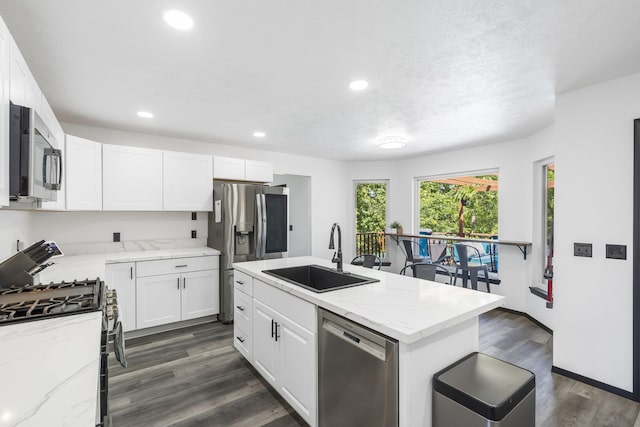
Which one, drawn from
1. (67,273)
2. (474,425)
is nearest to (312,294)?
(474,425)

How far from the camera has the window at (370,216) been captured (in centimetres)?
608

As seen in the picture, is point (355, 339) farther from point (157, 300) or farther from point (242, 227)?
point (157, 300)

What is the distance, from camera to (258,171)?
4465 mm

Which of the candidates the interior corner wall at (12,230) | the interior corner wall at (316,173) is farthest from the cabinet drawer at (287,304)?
the interior corner wall at (316,173)

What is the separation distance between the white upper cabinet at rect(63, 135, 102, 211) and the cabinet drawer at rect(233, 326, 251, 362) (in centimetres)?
201

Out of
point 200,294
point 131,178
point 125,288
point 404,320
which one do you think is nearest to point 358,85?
point 404,320

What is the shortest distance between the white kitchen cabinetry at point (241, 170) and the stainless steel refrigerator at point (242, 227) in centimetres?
19

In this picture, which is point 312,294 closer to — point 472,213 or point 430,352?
point 430,352

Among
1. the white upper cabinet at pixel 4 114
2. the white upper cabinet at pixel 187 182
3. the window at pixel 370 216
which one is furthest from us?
the window at pixel 370 216

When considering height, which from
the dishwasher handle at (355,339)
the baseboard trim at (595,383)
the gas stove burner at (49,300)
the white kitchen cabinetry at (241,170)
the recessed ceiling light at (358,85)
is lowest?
the baseboard trim at (595,383)

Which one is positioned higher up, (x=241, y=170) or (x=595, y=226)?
(x=241, y=170)

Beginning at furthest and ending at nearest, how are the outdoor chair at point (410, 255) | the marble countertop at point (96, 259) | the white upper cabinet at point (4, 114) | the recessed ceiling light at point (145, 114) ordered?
the outdoor chair at point (410, 255) < the recessed ceiling light at point (145, 114) < the marble countertop at point (96, 259) < the white upper cabinet at point (4, 114)

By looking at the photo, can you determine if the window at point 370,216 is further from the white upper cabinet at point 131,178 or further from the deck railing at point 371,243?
the white upper cabinet at point 131,178

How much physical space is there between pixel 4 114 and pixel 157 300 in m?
2.70
